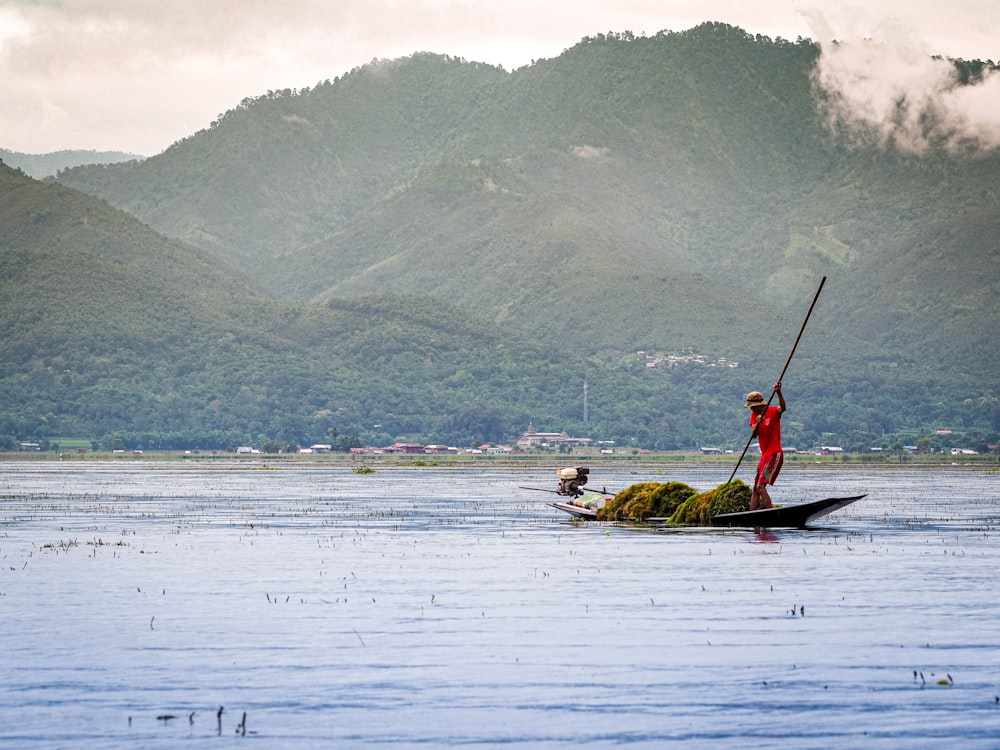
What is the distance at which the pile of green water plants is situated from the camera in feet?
162

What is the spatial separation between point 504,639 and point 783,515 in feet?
77.2

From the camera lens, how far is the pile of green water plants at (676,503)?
4927 cm

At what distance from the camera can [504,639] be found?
81.9 ft

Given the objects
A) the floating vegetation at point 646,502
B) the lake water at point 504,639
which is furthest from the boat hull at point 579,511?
the lake water at point 504,639

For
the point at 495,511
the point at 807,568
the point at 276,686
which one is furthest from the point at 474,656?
the point at 495,511

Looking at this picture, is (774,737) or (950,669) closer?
(774,737)

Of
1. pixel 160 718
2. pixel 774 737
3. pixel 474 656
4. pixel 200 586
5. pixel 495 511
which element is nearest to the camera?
pixel 774 737

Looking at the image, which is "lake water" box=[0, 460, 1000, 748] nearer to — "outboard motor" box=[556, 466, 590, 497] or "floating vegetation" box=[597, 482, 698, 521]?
"floating vegetation" box=[597, 482, 698, 521]

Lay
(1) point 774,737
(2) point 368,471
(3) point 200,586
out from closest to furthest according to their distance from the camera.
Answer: (1) point 774,737 → (3) point 200,586 → (2) point 368,471

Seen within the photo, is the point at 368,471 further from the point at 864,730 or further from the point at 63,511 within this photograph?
the point at 864,730

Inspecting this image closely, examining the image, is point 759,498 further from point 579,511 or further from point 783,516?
point 579,511

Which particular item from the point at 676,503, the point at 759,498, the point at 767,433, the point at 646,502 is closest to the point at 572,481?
the point at 646,502

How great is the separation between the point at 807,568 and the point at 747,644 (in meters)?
11.2

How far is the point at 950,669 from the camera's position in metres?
22.0
